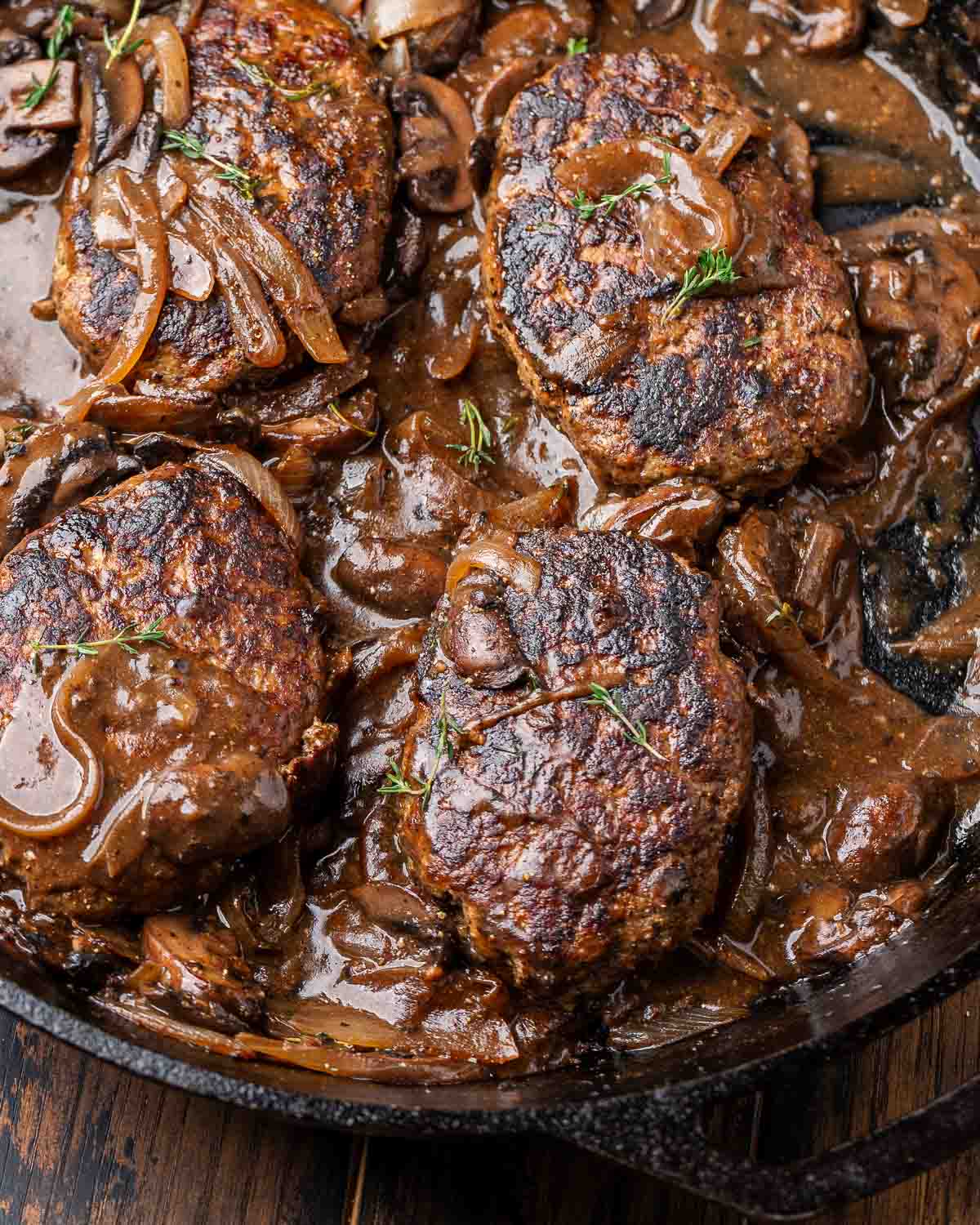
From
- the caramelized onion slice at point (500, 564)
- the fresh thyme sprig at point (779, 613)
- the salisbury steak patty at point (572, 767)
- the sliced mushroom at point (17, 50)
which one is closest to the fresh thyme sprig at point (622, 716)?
the salisbury steak patty at point (572, 767)

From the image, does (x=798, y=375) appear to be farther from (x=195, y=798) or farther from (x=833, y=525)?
(x=195, y=798)

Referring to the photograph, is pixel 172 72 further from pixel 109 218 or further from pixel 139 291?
pixel 139 291

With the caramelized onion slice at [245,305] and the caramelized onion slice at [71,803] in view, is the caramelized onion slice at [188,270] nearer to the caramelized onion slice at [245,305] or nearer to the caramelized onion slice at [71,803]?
the caramelized onion slice at [245,305]

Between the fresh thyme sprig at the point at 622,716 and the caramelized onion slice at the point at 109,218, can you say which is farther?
the caramelized onion slice at the point at 109,218

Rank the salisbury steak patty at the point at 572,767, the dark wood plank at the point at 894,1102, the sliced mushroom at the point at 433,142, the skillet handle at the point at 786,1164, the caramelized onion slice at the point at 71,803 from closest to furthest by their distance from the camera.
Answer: the skillet handle at the point at 786,1164, the caramelized onion slice at the point at 71,803, the salisbury steak patty at the point at 572,767, the dark wood plank at the point at 894,1102, the sliced mushroom at the point at 433,142

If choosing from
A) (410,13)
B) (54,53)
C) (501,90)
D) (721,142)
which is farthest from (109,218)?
(721,142)

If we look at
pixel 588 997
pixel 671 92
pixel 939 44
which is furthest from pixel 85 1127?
pixel 939 44
